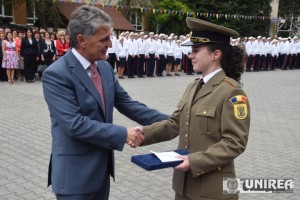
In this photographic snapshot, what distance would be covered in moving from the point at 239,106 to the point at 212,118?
18cm

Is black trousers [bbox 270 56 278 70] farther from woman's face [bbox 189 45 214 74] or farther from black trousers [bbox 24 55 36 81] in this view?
woman's face [bbox 189 45 214 74]

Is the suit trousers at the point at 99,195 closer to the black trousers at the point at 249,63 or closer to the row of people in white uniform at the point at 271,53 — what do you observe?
the row of people in white uniform at the point at 271,53

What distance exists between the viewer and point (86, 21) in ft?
7.00

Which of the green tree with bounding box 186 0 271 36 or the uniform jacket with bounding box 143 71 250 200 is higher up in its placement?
the green tree with bounding box 186 0 271 36

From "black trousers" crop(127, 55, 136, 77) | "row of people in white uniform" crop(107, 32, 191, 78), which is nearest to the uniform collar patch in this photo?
"row of people in white uniform" crop(107, 32, 191, 78)

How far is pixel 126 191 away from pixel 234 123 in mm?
2372

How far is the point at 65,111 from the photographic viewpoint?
2100 millimetres

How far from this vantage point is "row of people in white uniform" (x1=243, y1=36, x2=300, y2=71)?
2055cm

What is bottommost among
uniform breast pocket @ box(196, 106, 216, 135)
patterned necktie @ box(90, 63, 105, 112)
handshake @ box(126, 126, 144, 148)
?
handshake @ box(126, 126, 144, 148)

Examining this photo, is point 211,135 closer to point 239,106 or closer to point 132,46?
point 239,106

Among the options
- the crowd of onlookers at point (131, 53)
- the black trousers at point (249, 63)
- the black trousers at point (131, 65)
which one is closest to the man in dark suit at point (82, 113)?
the crowd of onlookers at point (131, 53)

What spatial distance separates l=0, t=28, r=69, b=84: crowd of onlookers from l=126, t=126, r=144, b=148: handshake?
1041cm

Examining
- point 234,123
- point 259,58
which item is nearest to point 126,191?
point 234,123

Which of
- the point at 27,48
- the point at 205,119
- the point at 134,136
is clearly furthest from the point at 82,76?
the point at 27,48
